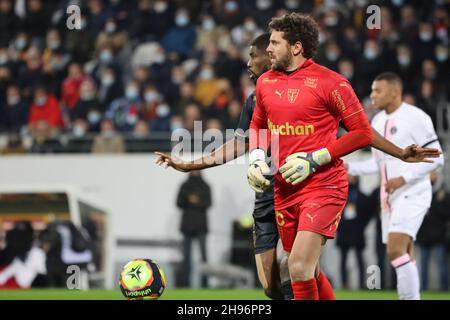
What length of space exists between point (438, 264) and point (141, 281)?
7759 mm

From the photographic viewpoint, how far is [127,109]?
17.2 meters

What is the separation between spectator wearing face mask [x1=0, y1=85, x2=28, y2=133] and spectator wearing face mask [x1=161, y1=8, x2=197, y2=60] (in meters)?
3.47

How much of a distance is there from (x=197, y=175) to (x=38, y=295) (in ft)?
12.8

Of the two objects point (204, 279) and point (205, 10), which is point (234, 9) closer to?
point (205, 10)

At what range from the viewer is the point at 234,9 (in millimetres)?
18531

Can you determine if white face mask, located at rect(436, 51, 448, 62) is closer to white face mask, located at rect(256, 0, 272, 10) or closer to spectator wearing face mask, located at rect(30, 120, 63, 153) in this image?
white face mask, located at rect(256, 0, 272, 10)

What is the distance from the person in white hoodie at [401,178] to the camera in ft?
28.8

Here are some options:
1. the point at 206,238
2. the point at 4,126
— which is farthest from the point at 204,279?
the point at 4,126

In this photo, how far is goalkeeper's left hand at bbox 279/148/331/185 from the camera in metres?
5.94

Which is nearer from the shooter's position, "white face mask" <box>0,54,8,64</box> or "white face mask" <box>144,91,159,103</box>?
"white face mask" <box>144,91,159,103</box>

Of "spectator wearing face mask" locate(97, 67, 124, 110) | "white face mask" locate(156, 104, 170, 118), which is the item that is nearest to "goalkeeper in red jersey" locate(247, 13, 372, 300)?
"white face mask" locate(156, 104, 170, 118)

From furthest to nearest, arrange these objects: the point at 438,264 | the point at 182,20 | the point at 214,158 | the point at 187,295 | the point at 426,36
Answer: the point at 182,20 < the point at 426,36 < the point at 438,264 < the point at 187,295 < the point at 214,158

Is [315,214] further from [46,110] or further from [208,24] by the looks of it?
[208,24]

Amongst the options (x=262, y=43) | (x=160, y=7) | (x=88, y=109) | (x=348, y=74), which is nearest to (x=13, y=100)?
(x=88, y=109)
